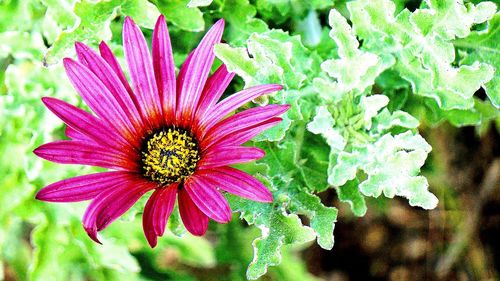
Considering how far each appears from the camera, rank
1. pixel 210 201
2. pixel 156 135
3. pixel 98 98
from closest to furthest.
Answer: pixel 210 201 → pixel 98 98 → pixel 156 135

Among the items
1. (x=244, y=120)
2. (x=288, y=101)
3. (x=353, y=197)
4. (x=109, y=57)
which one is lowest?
(x=353, y=197)

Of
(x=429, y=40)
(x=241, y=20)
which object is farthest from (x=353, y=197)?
(x=241, y=20)

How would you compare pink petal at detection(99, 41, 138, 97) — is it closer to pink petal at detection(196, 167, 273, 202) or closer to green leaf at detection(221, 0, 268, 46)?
pink petal at detection(196, 167, 273, 202)

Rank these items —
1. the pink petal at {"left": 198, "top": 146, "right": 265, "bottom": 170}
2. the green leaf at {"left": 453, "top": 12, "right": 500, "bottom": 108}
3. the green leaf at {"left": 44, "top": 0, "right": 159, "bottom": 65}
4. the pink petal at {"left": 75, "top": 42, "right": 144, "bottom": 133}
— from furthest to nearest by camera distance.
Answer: the green leaf at {"left": 453, "top": 12, "right": 500, "bottom": 108}
the green leaf at {"left": 44, "top": 0, "right": 159, "bottom": 65}
the pink petal at {"left": 75, "top": 42, "right": 144, "bottom": 133}
the pink petal at {"left": 198, "top": 146, "right": 265, "bottom": 170}

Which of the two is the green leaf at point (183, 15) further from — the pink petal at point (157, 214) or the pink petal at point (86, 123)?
the pink petal at point (157, 214)

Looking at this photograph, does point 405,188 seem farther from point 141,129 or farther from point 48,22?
Result: point 48,22

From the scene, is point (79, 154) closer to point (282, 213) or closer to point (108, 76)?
point (108, 76)

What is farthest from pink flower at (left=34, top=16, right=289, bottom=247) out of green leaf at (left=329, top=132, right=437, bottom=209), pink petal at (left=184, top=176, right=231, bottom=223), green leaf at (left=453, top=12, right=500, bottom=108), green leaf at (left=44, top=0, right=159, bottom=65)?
green leaf at (left=453, top=12, right=500, bottom=108)

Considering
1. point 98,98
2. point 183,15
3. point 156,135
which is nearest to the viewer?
point 98,98
